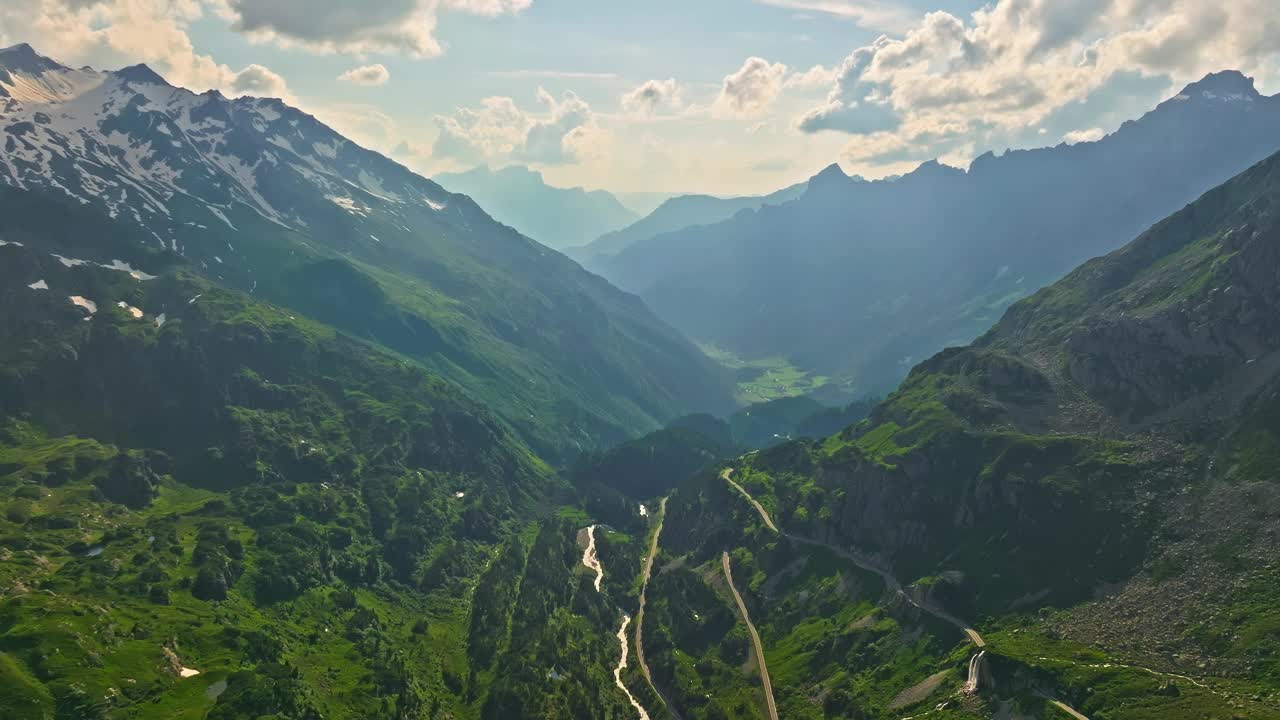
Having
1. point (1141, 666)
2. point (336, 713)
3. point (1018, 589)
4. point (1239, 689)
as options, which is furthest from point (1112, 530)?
point (336, 713)

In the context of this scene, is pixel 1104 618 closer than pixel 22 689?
No

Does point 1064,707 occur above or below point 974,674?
below

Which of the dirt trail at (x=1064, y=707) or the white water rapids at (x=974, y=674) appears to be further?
the white water rapids at (x=974, y=674)

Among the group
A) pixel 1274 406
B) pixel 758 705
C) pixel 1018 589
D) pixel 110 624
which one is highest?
pixel 110 624

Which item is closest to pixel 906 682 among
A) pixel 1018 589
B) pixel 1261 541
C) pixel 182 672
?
pixel 1018 589

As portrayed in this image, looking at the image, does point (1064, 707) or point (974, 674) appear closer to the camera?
point (1064, 707)

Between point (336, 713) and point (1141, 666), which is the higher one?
point (336, 713)

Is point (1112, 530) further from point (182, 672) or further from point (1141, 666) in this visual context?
point (182, 672)

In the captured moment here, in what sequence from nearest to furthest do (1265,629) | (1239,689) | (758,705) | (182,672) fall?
(1239,689)
(1265,629)
(182,672)
(758,705)

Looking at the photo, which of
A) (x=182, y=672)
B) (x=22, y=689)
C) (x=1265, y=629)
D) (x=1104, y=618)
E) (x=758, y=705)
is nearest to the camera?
(x=1265, y=629)

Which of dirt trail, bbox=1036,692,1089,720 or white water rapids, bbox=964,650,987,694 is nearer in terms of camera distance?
dirt trail, bbox=1036,692,1089,720
